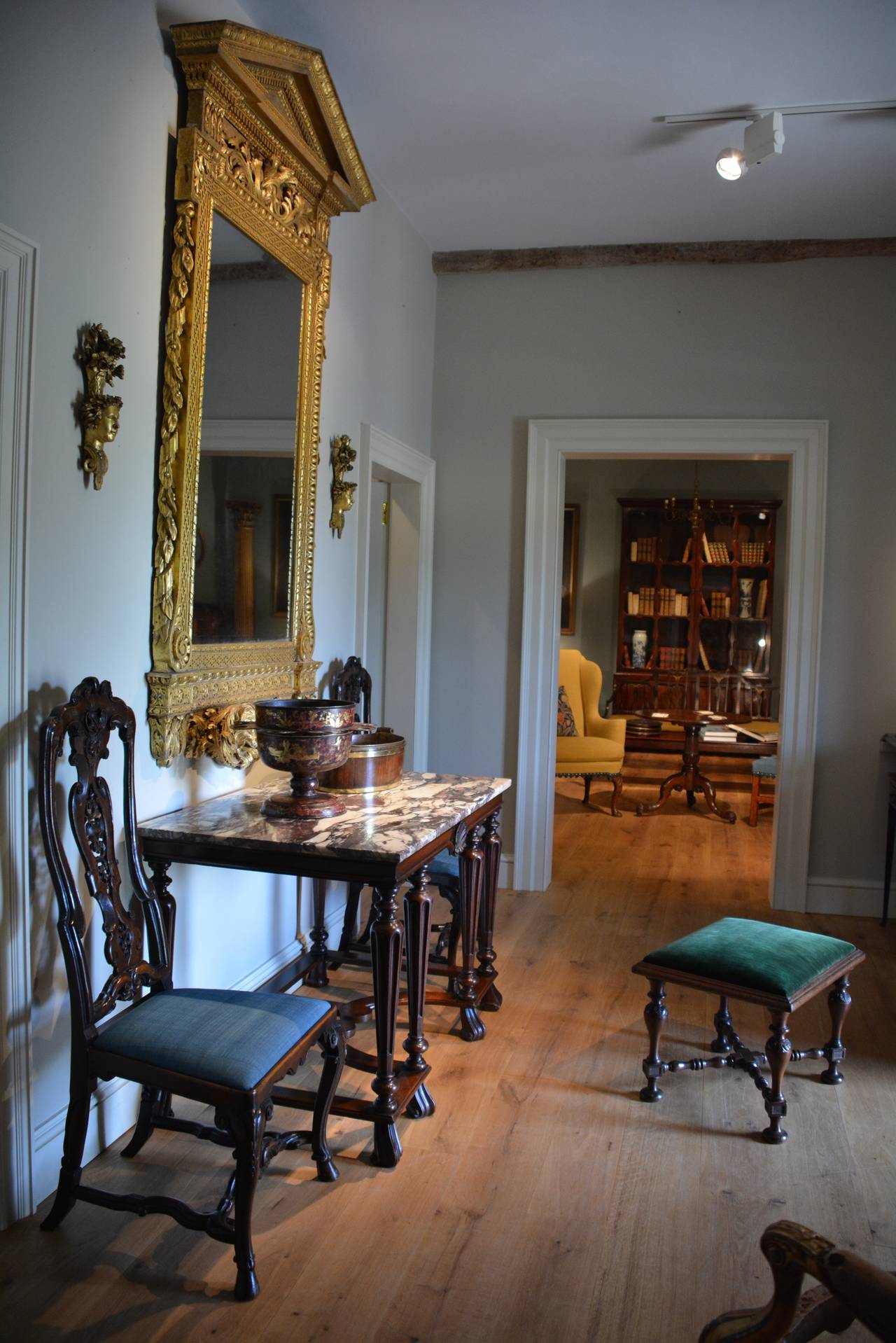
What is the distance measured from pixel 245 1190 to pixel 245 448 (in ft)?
6.47

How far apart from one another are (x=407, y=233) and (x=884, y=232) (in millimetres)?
2177

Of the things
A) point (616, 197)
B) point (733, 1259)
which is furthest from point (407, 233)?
point (733, 1259)

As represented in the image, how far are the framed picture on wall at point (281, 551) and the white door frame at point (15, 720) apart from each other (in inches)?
48.2

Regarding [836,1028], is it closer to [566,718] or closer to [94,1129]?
[94,1129]

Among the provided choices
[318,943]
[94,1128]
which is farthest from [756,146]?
[94,1128]

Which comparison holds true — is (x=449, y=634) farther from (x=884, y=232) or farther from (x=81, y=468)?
(x=81, y=468)

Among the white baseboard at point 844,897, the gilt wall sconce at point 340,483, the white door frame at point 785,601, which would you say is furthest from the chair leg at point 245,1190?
the white baseboard at point 844,897

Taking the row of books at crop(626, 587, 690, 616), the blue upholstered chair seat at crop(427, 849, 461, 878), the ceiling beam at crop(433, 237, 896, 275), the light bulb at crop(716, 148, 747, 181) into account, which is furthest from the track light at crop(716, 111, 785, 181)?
the row of books at crop(626, 587, 690, 616)

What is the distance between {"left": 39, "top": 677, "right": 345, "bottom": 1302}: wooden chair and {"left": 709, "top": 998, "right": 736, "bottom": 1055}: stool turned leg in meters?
1.34

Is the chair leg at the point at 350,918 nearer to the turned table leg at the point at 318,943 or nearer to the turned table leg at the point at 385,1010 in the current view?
the turned table leg at the point at 318,943

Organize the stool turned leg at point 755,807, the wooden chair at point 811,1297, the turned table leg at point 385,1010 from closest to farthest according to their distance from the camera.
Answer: the wooden chair at point 811,1297 → the turned table leg at point 385,1010 → the stool turned leg at point 755,807

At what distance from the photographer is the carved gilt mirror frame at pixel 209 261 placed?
103 inches

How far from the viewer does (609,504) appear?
399 inches

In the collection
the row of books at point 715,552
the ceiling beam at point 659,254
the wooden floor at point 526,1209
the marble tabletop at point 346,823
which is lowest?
the wooden floor at point 526,1209
